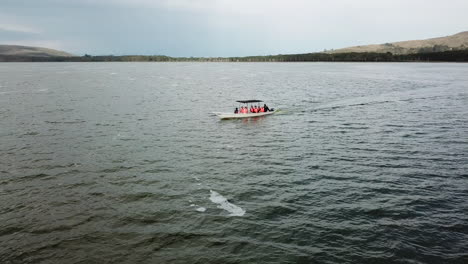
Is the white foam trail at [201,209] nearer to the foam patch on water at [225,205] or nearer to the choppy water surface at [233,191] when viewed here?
the choppy water surface at [233,191]

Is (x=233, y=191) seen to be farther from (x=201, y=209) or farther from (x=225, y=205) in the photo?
(x=201, y=209)

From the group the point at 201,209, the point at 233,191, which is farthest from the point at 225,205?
the point at 233,191

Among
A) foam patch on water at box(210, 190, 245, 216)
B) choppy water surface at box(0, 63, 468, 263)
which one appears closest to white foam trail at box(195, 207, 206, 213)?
choppy water surface at box(0, 63, 468, 263)

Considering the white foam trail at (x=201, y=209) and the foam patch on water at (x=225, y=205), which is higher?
the foam patch on water at (x=225, y=205)

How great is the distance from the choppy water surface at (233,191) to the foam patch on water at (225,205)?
9cm

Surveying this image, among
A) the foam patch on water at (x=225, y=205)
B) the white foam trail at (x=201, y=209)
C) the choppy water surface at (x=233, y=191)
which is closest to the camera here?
the choppy water surface at (x=233, y=191)

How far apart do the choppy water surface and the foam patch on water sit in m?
0.09

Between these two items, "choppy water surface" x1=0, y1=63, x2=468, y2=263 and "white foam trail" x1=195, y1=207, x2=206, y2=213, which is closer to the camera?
"choppy water surface" x1=0, y1=63, x2=468, y2=263

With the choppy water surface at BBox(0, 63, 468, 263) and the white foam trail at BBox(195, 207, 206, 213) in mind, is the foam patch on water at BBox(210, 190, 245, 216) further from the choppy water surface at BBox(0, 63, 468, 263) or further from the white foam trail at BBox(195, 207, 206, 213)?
the white foam trail at BBox(195, 207, 206, 213)

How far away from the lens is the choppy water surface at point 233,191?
2302 cm

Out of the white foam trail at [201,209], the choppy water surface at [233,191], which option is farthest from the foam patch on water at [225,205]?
the white foam trail at [201,209]

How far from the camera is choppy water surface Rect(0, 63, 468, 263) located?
23.0m

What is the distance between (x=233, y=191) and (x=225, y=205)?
116 inches

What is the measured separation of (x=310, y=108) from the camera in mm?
81750
